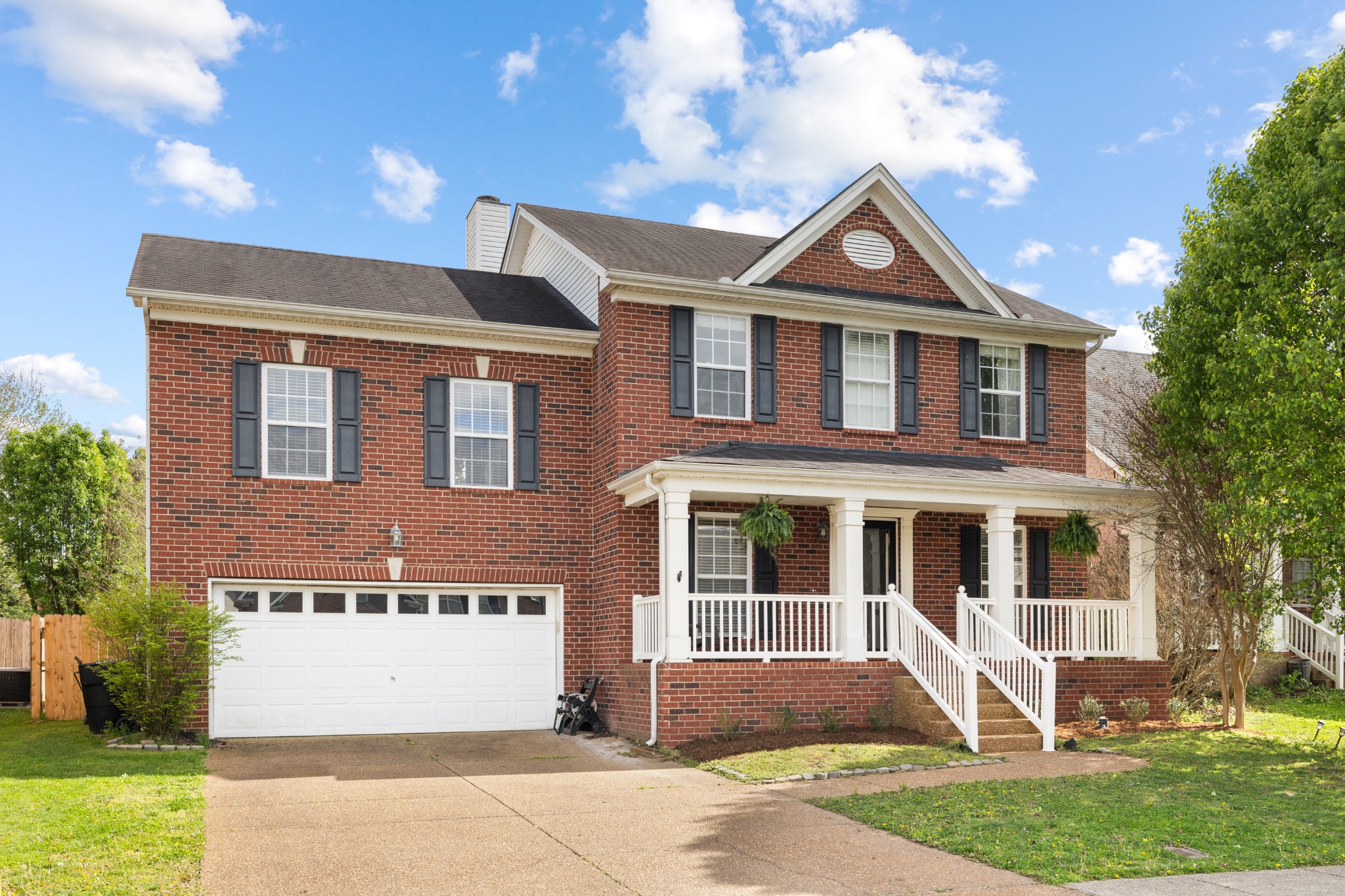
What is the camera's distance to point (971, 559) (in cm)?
1753

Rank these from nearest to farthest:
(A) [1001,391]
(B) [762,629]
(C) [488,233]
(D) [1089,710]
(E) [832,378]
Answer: (D) [1089,710] < (B) [762,629] < (E) [832,378] < (A) [1001,391] < (C) [488,233]

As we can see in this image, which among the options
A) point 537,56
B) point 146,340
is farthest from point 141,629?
point 537,56

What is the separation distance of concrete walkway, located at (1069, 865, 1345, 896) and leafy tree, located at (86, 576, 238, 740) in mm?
10637

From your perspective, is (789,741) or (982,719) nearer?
(789,741)

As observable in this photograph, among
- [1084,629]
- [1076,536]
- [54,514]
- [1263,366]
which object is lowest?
[1084,629]

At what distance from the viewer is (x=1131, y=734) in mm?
→ 14945

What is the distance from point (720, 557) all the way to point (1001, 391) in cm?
546

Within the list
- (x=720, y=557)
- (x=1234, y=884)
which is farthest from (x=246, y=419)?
(x=1234, y=884)

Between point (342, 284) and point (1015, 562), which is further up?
point (342, 284)

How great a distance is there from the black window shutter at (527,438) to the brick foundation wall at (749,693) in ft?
10.4

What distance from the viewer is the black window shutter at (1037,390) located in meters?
18.4

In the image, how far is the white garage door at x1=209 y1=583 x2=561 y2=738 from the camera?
50.0 ft

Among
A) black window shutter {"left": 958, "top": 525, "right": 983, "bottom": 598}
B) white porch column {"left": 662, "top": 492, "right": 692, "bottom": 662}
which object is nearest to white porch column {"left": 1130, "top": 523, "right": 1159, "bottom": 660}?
black window shutter {"left": 958, "top": 525, "right": 983, "bottom": 598}

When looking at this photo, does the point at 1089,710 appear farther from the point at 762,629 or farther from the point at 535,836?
the point at 535,836
